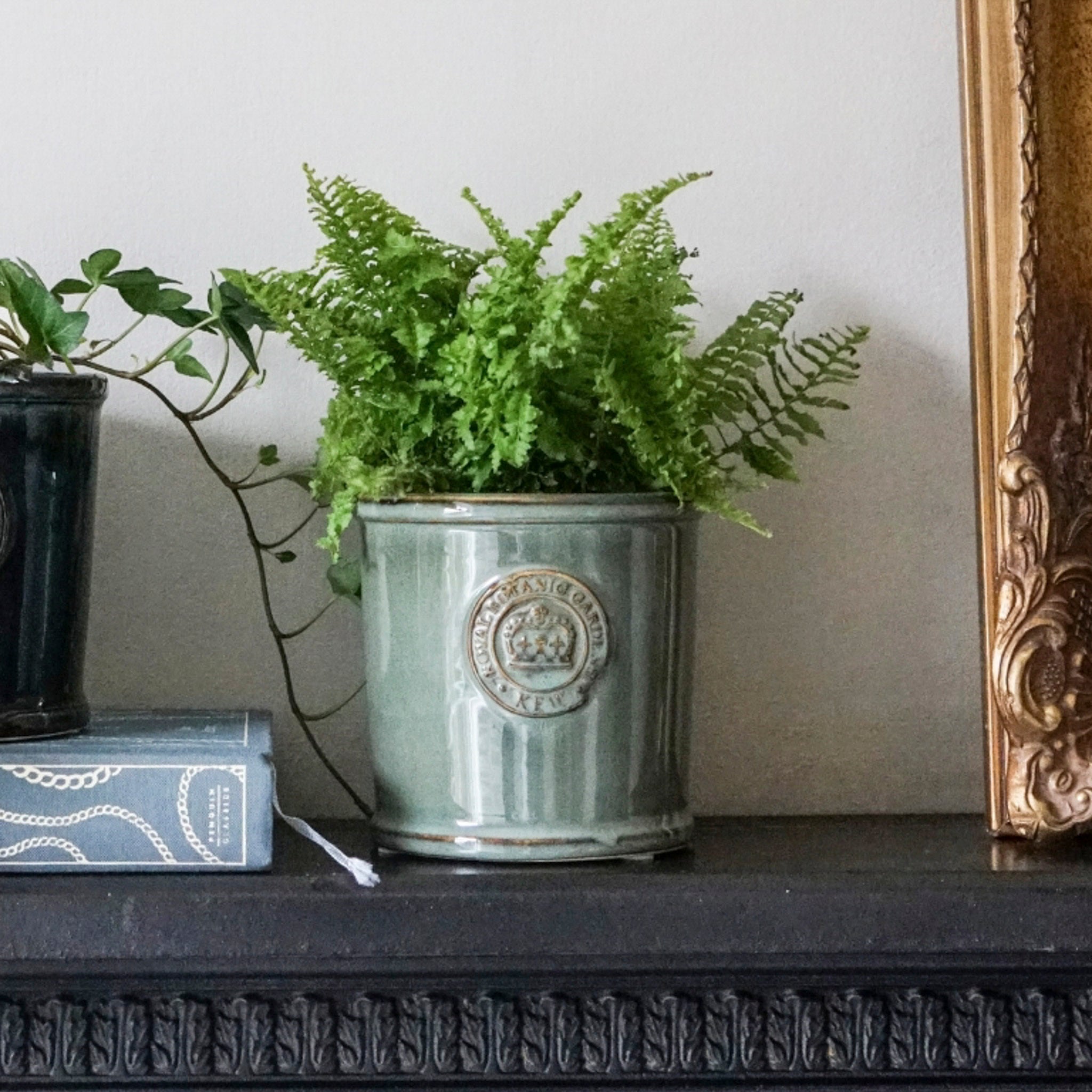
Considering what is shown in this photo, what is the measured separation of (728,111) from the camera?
83 centimetres

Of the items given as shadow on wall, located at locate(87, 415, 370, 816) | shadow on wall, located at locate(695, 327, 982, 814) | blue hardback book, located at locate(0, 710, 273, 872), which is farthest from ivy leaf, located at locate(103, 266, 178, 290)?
shadow on wall, located at locate(695, 327, 982, 814)

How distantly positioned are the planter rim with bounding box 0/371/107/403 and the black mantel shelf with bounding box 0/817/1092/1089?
0.22 meters

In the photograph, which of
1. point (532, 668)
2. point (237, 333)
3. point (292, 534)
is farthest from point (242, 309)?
point (532, 668)

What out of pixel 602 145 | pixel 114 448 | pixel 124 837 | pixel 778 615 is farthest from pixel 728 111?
pixel 124 837

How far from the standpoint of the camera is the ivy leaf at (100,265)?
28.0 inches

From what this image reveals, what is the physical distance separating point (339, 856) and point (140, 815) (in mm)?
91

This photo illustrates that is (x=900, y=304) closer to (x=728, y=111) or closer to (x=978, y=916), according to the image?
(x=728, y=111)

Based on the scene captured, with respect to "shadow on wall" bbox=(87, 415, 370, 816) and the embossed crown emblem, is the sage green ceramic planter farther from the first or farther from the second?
"shadow on wall" bbox=(87, 415, 370, 816)

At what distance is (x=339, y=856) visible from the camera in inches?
25.2

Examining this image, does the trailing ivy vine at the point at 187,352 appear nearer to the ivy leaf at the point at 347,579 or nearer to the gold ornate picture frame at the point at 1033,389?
the ivy leaf at the point at 347,579

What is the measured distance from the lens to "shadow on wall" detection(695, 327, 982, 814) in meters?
0.83

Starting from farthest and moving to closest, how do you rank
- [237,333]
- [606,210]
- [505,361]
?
1. [606,210]
2. [237,333]
3. [505,361]

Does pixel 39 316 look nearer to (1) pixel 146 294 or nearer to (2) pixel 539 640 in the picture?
(1) pixel 146 294

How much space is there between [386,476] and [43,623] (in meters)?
0.18
